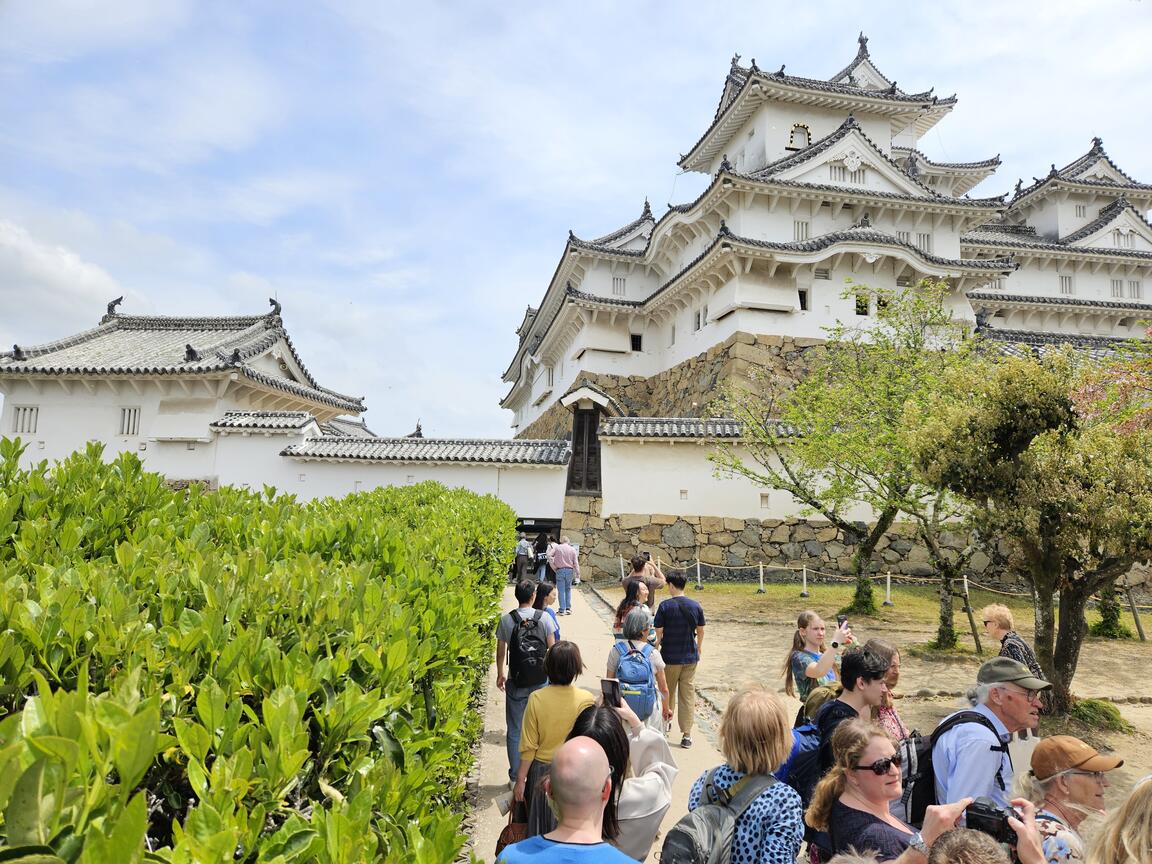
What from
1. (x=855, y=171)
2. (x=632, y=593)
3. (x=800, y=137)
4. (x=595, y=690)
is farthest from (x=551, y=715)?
(x=800, y=137)

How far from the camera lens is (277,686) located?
198cm

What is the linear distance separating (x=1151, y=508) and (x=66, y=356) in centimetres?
2625

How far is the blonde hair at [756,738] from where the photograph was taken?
286cm

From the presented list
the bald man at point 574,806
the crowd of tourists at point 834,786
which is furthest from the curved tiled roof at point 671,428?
the bald man at point 574,806

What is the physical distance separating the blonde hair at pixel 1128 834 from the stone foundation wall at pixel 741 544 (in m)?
15.0

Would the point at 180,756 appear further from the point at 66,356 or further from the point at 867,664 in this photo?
the point at 66,356

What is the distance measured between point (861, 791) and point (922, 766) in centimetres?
78

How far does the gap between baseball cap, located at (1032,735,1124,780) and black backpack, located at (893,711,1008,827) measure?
383mm

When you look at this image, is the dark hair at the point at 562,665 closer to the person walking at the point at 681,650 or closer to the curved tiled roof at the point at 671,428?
the person walking at the point at 681,650

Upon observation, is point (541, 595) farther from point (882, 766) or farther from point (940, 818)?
point (940, 818)

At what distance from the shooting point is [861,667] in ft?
12.4

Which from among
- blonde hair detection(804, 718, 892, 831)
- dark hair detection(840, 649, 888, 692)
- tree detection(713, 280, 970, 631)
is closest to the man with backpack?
dark hair detection(840, 649, 888, 692)

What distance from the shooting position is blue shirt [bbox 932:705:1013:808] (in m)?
3.12

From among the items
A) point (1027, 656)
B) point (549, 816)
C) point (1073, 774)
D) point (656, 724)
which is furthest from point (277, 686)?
point (1027, 656)
